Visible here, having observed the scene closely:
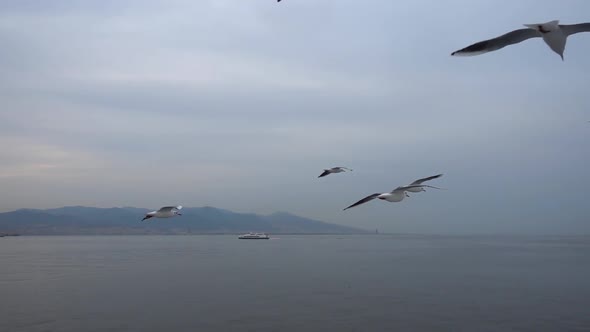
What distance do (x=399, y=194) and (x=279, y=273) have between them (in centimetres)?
3802

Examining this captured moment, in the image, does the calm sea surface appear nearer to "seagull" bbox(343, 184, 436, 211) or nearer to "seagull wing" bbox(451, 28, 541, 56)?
"seagull" bbox(343, 184, 436, 211)

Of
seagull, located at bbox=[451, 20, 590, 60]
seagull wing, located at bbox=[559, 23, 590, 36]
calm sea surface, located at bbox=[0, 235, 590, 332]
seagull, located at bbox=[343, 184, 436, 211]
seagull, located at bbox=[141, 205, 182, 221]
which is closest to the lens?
seagull, located at bbox=[451, 20, 590, 60]

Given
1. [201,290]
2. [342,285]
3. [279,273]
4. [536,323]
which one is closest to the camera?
[536,323]

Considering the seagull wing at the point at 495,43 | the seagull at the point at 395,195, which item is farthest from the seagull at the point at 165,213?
the seagull wing at the point at 495,43

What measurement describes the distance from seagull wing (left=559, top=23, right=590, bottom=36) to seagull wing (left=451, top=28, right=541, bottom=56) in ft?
1.29

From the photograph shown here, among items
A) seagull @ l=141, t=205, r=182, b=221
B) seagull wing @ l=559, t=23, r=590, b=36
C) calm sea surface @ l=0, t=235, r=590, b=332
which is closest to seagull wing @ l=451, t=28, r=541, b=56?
seagull wing @ l=559, t=23, r=590, b=36

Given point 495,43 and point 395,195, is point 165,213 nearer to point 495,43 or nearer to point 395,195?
point 395,195

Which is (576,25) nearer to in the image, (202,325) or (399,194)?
(399,194)

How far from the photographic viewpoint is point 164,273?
52.8 m

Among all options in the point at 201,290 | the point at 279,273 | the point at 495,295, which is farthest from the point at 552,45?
the point at 279,273

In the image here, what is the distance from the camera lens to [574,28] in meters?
7.36

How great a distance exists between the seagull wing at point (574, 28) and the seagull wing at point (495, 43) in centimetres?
39

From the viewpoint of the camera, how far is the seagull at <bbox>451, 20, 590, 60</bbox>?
6.93m

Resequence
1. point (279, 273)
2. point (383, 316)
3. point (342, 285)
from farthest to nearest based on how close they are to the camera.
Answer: point (279, 273) < point (342, 285) < point (383, 316)
